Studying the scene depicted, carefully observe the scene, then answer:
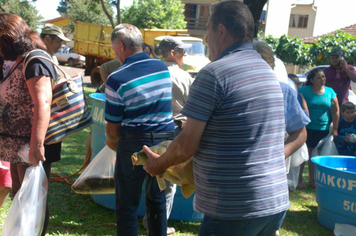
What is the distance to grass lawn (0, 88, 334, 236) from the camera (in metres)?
4.17

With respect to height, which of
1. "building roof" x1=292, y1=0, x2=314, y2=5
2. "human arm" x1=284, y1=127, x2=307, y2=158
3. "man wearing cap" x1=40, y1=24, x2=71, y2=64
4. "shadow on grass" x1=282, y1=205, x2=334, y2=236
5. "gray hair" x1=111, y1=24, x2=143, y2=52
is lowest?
"shadow on grass" x1=282, y1=205, x2=334, y2=236

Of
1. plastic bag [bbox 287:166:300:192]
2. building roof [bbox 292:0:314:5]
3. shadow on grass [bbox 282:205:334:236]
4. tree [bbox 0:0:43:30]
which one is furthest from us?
building roof [bbox 292:0:314:5]

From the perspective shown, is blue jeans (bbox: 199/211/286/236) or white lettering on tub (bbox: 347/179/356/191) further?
white lettering on tub (bbox: 347/179/356/191)

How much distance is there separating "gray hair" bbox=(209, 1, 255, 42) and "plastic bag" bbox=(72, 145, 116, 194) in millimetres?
1977

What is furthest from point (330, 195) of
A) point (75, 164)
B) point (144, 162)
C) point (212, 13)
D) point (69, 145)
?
point (69, 145)

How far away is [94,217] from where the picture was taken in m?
4.48

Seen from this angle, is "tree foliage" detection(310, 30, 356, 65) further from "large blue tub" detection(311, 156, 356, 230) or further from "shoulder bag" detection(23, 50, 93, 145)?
"shoulder bag" detection(23, 50, 93, 145)

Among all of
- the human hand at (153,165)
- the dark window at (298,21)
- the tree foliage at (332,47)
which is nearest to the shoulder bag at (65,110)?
the human hand at (153,165)

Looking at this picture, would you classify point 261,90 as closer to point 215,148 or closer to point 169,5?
point 215,148

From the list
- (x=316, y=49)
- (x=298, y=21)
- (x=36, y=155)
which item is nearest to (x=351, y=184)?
(x=36, y=155)

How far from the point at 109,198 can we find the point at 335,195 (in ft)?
7.80

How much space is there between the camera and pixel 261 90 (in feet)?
6.31

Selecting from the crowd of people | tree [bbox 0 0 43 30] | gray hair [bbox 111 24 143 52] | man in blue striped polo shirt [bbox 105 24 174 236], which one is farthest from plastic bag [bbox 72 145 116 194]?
tree [bbox 0 0 43 30]

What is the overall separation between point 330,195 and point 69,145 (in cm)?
508
